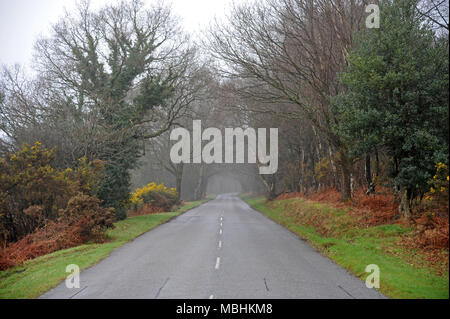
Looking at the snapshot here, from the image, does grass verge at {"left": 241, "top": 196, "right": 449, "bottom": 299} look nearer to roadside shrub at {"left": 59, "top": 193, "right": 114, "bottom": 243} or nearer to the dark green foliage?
the dark green foliage

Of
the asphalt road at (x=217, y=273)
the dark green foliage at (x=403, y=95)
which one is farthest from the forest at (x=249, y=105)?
the asphalt road at (x=217, y=273)

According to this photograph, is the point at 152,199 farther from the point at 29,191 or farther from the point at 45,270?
the point at 45,270

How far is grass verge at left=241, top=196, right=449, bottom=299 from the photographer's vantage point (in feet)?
29.5

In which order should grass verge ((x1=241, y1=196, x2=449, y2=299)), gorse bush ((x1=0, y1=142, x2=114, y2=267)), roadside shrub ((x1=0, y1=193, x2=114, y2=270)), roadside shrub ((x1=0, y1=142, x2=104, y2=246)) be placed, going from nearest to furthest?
grass verge ((x1=241, y1=196, x2=449, y2=299)) → roadside shrub ((x1=0, y1=193, x2=114, y2=270)) → gorse bush ((x1=0, y1=142, x2=114, y2=267)) → roadside shrub ((x1=0, y1=142, x2=104, y2=246))

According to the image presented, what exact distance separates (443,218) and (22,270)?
13.3 meters

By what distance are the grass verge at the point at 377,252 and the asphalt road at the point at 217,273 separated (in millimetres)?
531

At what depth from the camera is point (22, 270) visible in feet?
41.4

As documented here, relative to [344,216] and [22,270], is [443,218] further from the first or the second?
[22,270]

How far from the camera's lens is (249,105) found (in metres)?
32.7

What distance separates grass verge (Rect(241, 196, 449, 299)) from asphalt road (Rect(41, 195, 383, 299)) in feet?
1.74

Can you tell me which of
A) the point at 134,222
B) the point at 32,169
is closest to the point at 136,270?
the point at 32,169

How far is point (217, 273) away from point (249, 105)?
23.3 meters

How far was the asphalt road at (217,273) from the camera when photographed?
877 cm

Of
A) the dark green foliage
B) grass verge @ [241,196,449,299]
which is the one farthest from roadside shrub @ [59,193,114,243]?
the dark green foliage
